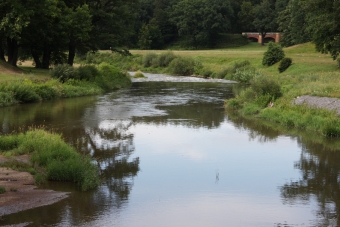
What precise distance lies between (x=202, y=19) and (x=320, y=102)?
82.6m

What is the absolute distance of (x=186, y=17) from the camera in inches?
4242

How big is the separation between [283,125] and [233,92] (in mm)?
16935

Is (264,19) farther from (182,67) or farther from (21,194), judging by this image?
(21,194)

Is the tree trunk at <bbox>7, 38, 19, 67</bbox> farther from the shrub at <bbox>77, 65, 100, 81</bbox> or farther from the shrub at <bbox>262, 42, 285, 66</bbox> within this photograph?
the shrub at <bbox>262, 42, 285, 66</bbox>

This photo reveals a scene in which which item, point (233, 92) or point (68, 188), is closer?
point (68, 188)

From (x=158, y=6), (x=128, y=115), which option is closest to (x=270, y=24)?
(x=158, y=6)

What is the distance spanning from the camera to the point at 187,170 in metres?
17.6

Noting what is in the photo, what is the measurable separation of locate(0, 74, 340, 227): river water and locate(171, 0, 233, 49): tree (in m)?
75.7

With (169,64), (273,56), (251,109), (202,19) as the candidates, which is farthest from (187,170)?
(202,19)

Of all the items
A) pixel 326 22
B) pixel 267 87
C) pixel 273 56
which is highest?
pixel 326 22

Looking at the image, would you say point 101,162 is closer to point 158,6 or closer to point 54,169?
point 54,169

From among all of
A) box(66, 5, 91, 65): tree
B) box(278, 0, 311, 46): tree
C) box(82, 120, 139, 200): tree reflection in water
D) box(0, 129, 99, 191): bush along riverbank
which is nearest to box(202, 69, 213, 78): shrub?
box(278, 0, 311, 46): tree

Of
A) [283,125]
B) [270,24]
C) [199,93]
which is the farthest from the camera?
[270,24]

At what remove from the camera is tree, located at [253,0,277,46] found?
105m
